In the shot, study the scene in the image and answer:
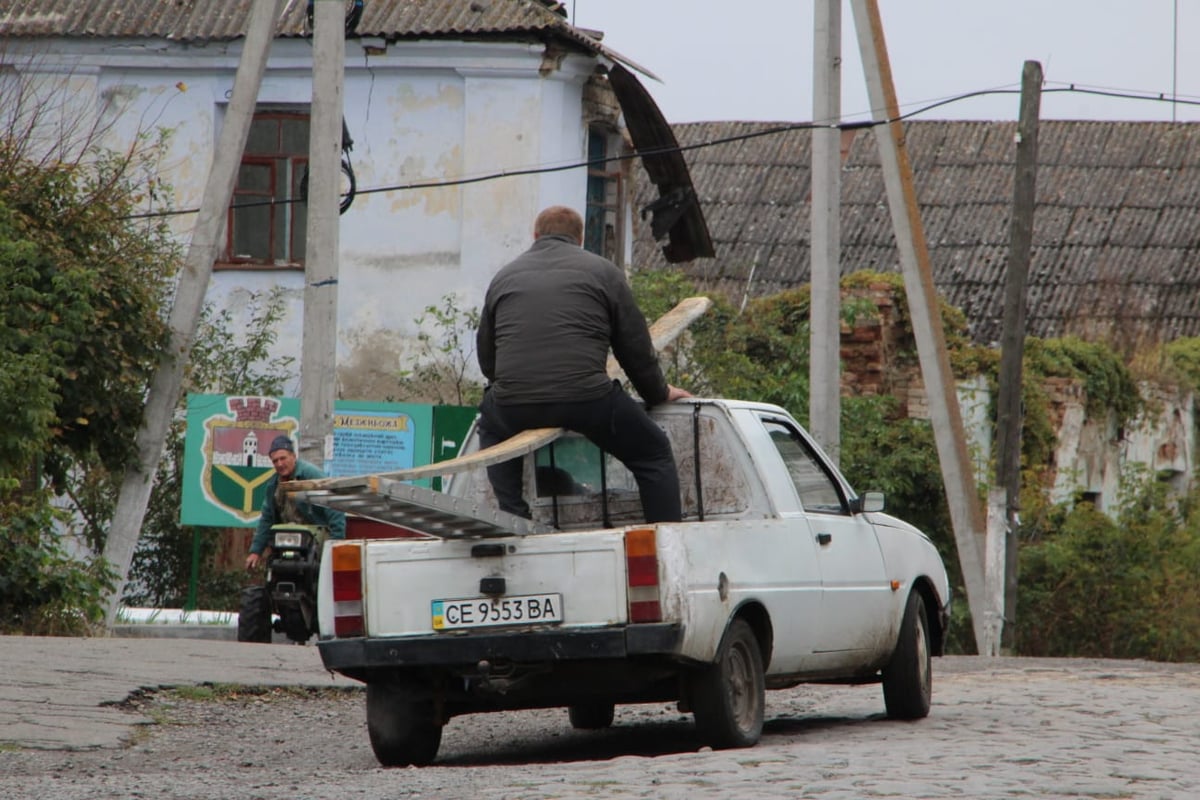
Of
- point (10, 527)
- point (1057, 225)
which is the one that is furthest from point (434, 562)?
point (1057, 225)

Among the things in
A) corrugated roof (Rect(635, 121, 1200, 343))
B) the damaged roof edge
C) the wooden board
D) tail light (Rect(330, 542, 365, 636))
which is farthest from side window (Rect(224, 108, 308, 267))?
tail light (Rect(330, 542, 365, 636))

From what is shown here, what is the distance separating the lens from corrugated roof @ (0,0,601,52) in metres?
22.6

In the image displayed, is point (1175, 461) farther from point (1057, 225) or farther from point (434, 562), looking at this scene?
point (434, 562)

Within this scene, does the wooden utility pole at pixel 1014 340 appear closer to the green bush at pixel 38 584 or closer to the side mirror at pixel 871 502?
the green bush at pixel 38 584

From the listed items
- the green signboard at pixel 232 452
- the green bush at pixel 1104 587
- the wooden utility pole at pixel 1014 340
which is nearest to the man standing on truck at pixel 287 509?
the green signboard at pixel 232 452

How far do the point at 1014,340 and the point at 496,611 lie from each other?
14872 millimetres

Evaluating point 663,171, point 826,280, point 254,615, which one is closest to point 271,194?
point 663,171

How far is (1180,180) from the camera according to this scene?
42.5m

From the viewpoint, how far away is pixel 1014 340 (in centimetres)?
2203

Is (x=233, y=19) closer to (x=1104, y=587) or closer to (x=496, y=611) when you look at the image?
(x=1104, y=587)

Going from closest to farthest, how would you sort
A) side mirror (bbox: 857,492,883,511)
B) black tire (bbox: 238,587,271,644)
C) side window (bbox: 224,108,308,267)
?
side mirror (bbox: 857,492,883,511) → black tire (bbox: 238,587,271,644) → side window (bbox: 224,108,308,267)

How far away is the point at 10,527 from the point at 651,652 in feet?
27.5

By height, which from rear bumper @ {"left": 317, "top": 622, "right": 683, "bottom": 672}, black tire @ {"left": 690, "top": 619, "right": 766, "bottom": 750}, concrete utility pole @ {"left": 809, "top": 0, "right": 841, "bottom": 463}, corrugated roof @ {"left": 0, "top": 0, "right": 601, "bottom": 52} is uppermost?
corrugated roof @ {"left": 0, "top": 0, "right": 601, "bottom": 52}

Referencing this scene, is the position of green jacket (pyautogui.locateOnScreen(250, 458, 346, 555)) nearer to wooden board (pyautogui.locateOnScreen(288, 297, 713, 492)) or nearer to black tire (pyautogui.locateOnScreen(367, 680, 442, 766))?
wooden board (pyautogui.locateOnScreen(288, 297, 713, 492))
